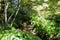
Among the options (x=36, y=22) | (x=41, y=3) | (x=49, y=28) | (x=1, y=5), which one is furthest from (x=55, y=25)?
(x=1, y=5)

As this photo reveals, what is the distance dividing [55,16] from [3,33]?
2.49 metres

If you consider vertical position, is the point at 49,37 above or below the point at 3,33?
below

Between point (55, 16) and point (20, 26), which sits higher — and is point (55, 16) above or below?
above

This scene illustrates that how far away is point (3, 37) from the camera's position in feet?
13.3

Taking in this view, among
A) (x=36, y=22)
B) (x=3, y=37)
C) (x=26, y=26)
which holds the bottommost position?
(x=26, y=26)

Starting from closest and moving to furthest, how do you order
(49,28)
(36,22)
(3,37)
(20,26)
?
(3,37), (49,28), (36,22), (20,26)

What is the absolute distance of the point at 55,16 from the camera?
6.24 metres

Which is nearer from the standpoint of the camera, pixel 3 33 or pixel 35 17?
pixel 3 33

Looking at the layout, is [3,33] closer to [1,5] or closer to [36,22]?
[36,22]

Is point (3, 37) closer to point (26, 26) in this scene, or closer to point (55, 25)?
point (55, 25)

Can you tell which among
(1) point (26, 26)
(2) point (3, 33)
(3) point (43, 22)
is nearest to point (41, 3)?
(1) point (26, 26)

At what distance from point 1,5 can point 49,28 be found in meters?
2.65

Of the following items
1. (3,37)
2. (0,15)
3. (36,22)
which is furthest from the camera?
(0,15)

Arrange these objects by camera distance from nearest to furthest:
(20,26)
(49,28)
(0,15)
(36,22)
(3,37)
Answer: (3,37)
(49,28)
(36,22)
(20,26)
(0,15)
